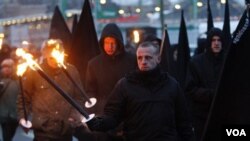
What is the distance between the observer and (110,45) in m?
6.77

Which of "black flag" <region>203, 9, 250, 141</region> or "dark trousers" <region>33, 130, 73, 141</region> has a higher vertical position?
"black flag" <region>203, 9, 250, 141</region>

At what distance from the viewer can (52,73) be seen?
254 inches

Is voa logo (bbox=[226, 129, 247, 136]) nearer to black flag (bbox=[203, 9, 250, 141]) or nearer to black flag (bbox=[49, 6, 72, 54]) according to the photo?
black flag (bbox=[203, 9, 250, 141])

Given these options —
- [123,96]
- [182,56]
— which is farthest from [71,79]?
[182,56]

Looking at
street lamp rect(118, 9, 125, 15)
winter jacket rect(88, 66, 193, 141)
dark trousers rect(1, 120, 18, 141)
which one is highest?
winter jacket rect(88, 66, 193, 141)

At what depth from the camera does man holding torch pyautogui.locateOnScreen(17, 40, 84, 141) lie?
6398 millimetres

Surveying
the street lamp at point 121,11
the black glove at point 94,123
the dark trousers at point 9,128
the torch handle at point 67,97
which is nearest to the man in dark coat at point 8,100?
the dark trousers at point 9,128

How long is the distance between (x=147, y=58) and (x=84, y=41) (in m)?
4.76

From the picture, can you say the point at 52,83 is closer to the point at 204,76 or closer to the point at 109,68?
the point at 109,68

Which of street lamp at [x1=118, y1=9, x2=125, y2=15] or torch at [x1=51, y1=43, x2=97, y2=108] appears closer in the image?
torch at [x1=51, y1=43, x2=97, y2=108]

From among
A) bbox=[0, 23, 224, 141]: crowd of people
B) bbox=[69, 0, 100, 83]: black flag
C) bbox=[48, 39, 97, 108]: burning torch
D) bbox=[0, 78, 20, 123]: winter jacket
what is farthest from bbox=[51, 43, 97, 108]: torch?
bbox=[0, 78, 20, 123]: winter jacket

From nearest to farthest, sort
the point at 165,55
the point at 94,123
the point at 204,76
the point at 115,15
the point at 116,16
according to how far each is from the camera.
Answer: the point at 94,123 < the point at 204,76 < the point at 165,55 < the point at 115,15 < the point at 116,16

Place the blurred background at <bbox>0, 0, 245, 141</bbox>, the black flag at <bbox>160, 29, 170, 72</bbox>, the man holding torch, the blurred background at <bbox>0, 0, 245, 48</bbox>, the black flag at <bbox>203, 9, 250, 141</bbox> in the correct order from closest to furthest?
the black flag at <bbox>203, 9, 250, 141</bbox> → the man holding torch → the black flag at <bbox>160, 29, 170, 72</bbox> → the blurred background at <bbox>0, 0, 245, 141</bbox> → the blurred background at <bbox>0, 0, 245, 48</bbox>

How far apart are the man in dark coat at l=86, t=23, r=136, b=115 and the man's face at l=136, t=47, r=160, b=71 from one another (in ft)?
6.01
